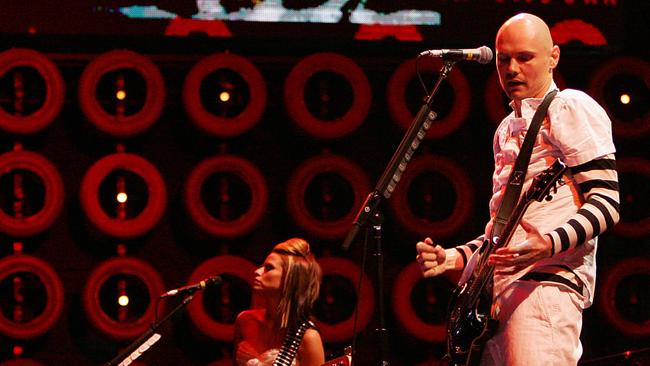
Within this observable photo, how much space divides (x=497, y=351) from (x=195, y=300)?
10.9 feet

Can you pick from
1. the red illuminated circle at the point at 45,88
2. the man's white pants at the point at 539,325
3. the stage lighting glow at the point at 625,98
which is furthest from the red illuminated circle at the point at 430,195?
the man's white pants at the point at 539,325

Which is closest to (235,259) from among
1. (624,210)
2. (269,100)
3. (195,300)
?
(195,300)

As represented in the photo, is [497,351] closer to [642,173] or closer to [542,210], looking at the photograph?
[542,210]

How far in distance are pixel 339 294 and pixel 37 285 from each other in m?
2.09

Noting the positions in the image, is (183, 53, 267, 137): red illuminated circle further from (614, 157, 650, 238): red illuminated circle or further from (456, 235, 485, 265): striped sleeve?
(456, 235, 485, 265): striped sleeve

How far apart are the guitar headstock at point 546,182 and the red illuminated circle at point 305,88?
339cm

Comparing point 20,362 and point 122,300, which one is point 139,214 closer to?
point 122,300

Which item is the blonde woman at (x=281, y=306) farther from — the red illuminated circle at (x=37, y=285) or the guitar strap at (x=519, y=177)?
the guitar strap at (x=519, y=177)

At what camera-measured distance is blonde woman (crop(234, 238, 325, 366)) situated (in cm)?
546

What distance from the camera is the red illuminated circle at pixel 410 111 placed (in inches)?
266

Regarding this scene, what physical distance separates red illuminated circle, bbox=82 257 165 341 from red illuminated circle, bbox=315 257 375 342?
3.74ft

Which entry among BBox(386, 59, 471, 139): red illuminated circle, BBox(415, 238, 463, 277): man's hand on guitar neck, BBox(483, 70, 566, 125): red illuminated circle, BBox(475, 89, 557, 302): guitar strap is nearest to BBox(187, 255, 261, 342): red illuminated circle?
BBox(386, 59, 471, 139): red illuminated circle

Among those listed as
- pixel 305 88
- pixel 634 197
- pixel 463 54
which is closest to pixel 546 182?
pixel 463 54

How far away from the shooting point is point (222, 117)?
21.8 ft
